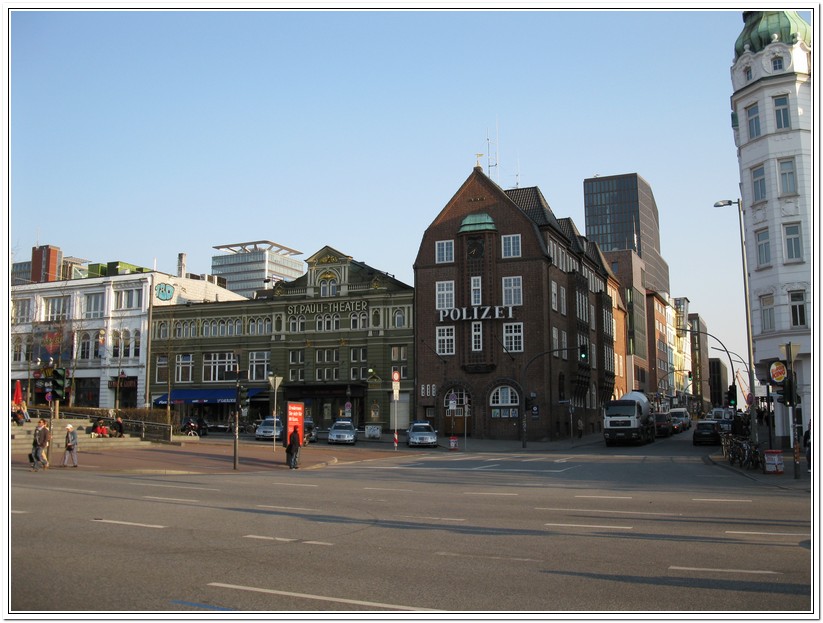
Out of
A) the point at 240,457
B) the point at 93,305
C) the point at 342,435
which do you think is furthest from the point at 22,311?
the point at 240,457

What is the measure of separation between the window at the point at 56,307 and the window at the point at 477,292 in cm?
4076

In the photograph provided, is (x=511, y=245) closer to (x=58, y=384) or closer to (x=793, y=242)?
(x=793, y=242)

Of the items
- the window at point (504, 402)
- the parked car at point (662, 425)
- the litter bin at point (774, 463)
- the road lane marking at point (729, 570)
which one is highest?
the window at point (504, 402)

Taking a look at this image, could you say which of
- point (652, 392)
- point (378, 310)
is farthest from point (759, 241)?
point (652, 392)

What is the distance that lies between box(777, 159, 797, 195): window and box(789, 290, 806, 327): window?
4.88 metres

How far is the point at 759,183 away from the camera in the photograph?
3931 cm

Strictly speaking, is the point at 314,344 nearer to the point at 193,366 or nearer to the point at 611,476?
the point at 193,366

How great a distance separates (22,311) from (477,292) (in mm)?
47610

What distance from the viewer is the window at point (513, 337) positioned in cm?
5900

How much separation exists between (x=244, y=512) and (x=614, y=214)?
605 feet

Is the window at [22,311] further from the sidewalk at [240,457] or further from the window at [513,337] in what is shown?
the window at [513,337]

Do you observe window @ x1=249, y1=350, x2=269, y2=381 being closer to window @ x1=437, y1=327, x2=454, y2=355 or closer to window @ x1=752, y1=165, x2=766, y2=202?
window @ x1=437, y1=327, x2=454, y2=355

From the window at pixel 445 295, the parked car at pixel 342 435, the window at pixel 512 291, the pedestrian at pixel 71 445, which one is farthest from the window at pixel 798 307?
the pedestrian at pixel 71 445

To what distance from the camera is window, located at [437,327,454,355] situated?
199 ft
